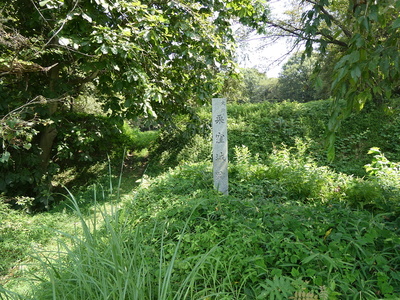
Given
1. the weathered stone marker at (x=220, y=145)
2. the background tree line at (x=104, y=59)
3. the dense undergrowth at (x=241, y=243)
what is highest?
the background tree line at (x=104, y=59)

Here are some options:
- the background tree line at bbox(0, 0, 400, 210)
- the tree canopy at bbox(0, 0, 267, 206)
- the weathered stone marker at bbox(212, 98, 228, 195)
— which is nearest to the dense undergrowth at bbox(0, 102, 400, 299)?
the weathered stone marker at bbox(212, 98, 228, 195)

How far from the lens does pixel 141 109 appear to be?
4.23 meters

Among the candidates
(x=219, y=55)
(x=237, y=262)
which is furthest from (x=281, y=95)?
(x=237, y=262)

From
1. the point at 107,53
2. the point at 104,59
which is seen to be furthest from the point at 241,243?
the point at 104,59

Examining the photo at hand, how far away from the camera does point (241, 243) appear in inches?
80.8

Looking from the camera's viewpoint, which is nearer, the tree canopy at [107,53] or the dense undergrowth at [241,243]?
the dense undergrowth at [241,243]

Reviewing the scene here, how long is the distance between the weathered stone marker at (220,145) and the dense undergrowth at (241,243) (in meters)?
0.24

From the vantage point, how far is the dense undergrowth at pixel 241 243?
1.53 metres

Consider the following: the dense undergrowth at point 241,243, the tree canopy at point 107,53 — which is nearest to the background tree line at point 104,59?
the tree canopy at point 107,53

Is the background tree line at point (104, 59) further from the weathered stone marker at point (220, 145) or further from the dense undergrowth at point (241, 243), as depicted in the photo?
the dense undergrowth at point (241, 243)

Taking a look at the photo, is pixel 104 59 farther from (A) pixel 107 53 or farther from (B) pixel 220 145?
(B) pixel 220 145

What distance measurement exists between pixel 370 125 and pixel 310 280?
6.76 metres

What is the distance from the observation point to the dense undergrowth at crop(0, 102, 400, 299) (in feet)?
5.03

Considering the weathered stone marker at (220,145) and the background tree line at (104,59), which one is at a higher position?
the background tree line at (104,59)
